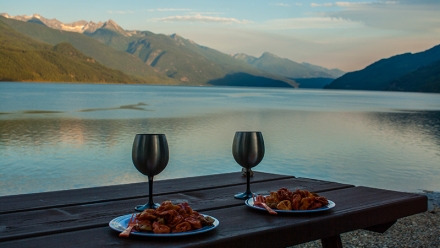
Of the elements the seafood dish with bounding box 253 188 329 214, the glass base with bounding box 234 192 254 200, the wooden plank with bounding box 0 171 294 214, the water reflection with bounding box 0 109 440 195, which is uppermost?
the seafood dish with bounding box 253 188 329 214

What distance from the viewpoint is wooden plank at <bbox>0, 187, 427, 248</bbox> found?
71.6 inches

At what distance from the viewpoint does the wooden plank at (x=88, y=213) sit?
6.59ft

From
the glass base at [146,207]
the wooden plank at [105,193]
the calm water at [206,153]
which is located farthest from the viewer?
the calm water at [206,153]

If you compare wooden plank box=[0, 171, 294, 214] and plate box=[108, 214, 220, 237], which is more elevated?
plate box=[108, 214, 220, 237]

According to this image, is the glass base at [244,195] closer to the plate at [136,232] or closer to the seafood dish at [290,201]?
the seafood dish at [290,201]

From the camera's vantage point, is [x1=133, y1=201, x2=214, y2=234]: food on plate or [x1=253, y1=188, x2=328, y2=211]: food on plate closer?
[x1=133, y1=201, x2=214, y2=234]: food on plate

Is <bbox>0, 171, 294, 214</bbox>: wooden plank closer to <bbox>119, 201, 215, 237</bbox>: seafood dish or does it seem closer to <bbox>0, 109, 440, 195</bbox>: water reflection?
<bbox>119, 201, 215, 237</bbox>: seafood dish

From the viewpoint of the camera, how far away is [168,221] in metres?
1.91

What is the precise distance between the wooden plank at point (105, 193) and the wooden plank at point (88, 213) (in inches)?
3.0

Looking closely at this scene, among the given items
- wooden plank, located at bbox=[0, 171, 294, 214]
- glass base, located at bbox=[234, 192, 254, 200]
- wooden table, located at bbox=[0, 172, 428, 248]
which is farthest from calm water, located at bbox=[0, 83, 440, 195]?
glass base, located at bbox=[234, 192, 254, 200]

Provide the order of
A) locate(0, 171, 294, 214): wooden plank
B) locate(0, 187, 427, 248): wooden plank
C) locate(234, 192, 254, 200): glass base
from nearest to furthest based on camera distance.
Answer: locate(0, 187, 427, 248): wooden plank → locate(0, 171, 294, 214): wooden plank → locate(234, 192, 254, 200): glass base

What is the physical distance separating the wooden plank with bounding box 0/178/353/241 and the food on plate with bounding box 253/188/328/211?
20 cm

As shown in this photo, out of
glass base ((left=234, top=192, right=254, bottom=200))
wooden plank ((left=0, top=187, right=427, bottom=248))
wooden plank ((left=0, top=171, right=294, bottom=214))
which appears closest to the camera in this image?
wooden plank ((left=0, top=187, right=427, bottom=248))

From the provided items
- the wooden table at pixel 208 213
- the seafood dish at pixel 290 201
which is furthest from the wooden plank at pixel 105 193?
the seafood dish at pixel 290 201
